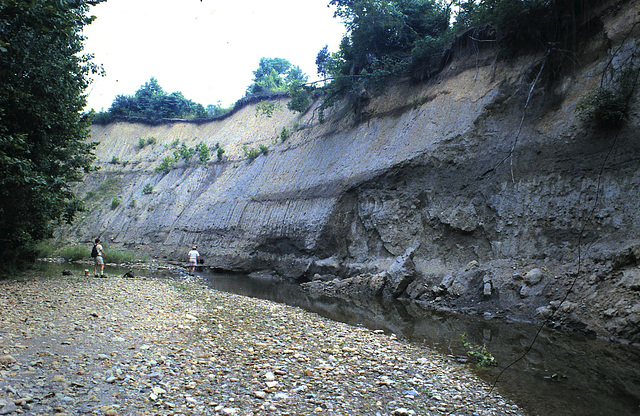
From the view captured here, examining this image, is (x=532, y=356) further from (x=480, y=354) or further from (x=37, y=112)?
(x=37, y=112)

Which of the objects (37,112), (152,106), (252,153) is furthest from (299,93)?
(152,106)

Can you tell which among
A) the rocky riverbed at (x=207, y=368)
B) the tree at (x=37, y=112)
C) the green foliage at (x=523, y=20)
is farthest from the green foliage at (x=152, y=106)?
the rocky riverbed at (x=207, y=368)

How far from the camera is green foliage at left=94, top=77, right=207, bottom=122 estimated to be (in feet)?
152

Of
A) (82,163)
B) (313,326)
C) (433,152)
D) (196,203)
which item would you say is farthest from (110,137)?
(313,326)

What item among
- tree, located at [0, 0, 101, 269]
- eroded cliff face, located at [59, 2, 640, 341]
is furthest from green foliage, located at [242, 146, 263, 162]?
tree, located at [0, 0, 101, 269]

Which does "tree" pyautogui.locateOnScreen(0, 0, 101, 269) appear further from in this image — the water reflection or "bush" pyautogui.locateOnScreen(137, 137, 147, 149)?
"bush" pyautogui.locateOnScreen(137, 137, 147, 149)

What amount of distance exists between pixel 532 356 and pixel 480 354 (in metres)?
1.05

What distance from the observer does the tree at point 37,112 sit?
9.17 meters

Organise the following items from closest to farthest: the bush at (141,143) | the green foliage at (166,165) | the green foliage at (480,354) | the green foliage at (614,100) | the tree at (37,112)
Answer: the green foliage at (480,354) → the tree at (37,112) → the green foliage at (614,100) → the green foliage at (166,165) → the bush at (141,143)

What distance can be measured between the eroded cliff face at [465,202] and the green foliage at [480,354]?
2850 millimetres

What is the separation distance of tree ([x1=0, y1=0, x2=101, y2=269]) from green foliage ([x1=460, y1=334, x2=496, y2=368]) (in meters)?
9.93

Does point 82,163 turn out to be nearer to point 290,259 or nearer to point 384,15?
point 290,259

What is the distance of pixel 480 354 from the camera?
6.84 metres

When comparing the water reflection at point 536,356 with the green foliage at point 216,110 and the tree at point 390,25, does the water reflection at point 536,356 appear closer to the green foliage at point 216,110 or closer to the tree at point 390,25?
the tree at point 390,25
